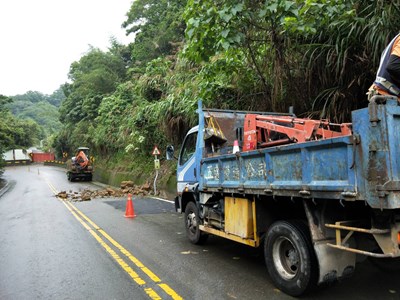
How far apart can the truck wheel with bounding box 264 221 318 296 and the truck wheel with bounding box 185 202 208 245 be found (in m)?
2.64

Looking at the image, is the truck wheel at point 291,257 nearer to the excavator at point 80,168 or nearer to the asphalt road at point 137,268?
the asphalt road at point 137,268

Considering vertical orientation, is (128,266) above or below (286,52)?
below

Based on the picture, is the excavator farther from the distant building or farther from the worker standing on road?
the distant building

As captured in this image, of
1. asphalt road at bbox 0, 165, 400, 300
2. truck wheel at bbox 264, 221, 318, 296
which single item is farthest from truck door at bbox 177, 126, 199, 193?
truck wheel at bbox 264, 221, 318, 296

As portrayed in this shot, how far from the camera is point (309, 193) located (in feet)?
13.9

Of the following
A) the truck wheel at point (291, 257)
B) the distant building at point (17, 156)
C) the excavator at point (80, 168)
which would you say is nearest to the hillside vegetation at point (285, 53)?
the truck wheel at point (291, 257)

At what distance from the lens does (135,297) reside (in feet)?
15.8

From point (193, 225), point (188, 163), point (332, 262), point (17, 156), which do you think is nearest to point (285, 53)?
point (188, 163)

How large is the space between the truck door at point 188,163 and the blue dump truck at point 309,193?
0.62 meters

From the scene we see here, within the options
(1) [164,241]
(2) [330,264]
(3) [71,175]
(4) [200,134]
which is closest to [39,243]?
(1) [164,241]

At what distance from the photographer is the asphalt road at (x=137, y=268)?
491cm

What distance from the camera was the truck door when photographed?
25.4 feet

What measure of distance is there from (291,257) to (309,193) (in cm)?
102

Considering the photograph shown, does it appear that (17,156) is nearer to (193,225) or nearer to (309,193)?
(193,225)
